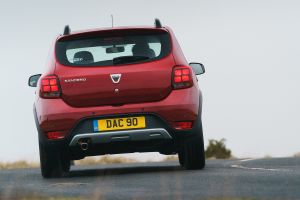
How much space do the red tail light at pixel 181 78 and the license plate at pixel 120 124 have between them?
0.59 meters

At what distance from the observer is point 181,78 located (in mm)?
11211

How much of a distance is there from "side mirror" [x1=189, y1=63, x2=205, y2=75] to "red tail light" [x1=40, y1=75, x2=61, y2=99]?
1816mm

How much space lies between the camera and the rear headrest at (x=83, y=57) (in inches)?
448

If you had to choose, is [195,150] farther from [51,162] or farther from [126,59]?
[51,162]

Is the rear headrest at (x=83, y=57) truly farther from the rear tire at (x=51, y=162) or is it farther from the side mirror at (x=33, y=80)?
the rear tire at (x=51, y=162)

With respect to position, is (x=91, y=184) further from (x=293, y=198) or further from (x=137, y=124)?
(x=293, y=198)

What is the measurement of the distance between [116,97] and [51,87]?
0.79 metres

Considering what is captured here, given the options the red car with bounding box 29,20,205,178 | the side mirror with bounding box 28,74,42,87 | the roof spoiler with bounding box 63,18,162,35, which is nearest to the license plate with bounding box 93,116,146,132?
the red car with bounding box 29,20,205,178

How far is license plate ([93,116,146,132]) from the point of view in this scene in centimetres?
1100

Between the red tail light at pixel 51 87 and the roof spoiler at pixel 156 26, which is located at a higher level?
the roof spoiler at pixel 156 26

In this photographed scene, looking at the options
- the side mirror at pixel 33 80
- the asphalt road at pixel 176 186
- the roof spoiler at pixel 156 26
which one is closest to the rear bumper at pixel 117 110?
the asphalt road at pixel 176 186

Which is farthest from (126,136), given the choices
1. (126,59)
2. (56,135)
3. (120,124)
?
(126,59)

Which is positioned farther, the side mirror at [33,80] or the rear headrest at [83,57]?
the side mirror at [33,80]

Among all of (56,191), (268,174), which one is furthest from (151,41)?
(56,191)
